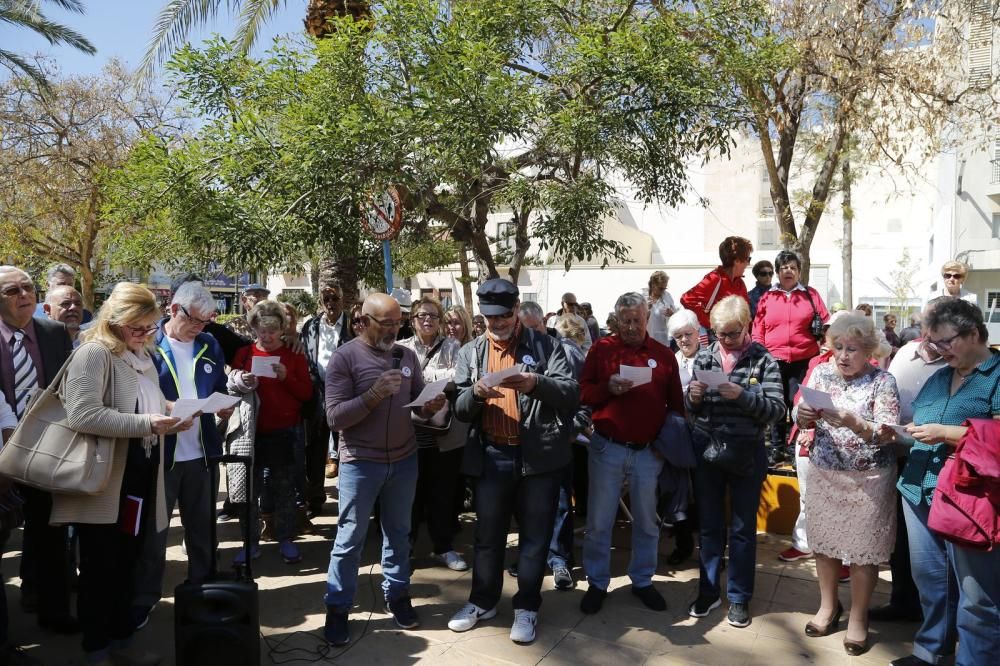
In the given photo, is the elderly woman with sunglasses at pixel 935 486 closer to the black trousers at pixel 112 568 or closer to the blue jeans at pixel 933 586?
the blue jeans at pixel 933 586

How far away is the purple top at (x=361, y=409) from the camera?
3920mm

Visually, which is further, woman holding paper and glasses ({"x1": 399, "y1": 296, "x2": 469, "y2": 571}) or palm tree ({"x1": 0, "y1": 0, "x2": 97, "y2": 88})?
palm tree ({"x1": 0, "y1": 0, "x2": 97, "y2": 88})

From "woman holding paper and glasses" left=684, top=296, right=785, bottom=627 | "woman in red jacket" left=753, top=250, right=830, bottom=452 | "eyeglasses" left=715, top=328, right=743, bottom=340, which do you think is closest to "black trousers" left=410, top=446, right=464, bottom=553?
"woman holding paper and glasses" left=684, top=296, right=785, bottom=627

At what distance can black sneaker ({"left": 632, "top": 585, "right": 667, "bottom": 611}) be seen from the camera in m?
4.53

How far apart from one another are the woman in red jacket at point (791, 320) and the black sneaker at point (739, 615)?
2.57 metres

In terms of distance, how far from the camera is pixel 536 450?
4023 mm

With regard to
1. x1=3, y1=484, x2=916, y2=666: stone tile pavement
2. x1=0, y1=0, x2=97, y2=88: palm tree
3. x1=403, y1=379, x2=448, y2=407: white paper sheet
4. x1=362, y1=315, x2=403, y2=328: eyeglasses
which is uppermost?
x1=0, y1=0, x2=97, y2=88: palm tree

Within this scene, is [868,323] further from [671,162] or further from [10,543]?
[10,543]

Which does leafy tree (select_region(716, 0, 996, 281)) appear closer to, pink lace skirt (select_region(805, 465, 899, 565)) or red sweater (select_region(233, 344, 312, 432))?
pink lace skirt (select_region(805, 465, 899, 565))

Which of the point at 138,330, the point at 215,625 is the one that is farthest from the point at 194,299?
the point at 215,625

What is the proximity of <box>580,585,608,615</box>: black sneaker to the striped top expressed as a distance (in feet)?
6.13

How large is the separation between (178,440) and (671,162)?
17.2 feet

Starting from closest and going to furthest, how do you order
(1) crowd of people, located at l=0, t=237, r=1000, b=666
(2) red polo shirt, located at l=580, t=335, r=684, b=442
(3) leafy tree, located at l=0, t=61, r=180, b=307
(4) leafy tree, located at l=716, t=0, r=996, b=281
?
(1) crowd of people, located at l=0, t=237, r=1000, b=666, (2) red polo shirt, located at l=580, t=335, r=684, b=442, (4) leafy tree, located at l=716, t=0, r=996, b=281, (3) leafy tree, located at l=0, t=61, r=180, b=307

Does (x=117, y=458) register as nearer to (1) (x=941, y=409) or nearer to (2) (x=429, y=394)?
(2) (x=429, y=394)
